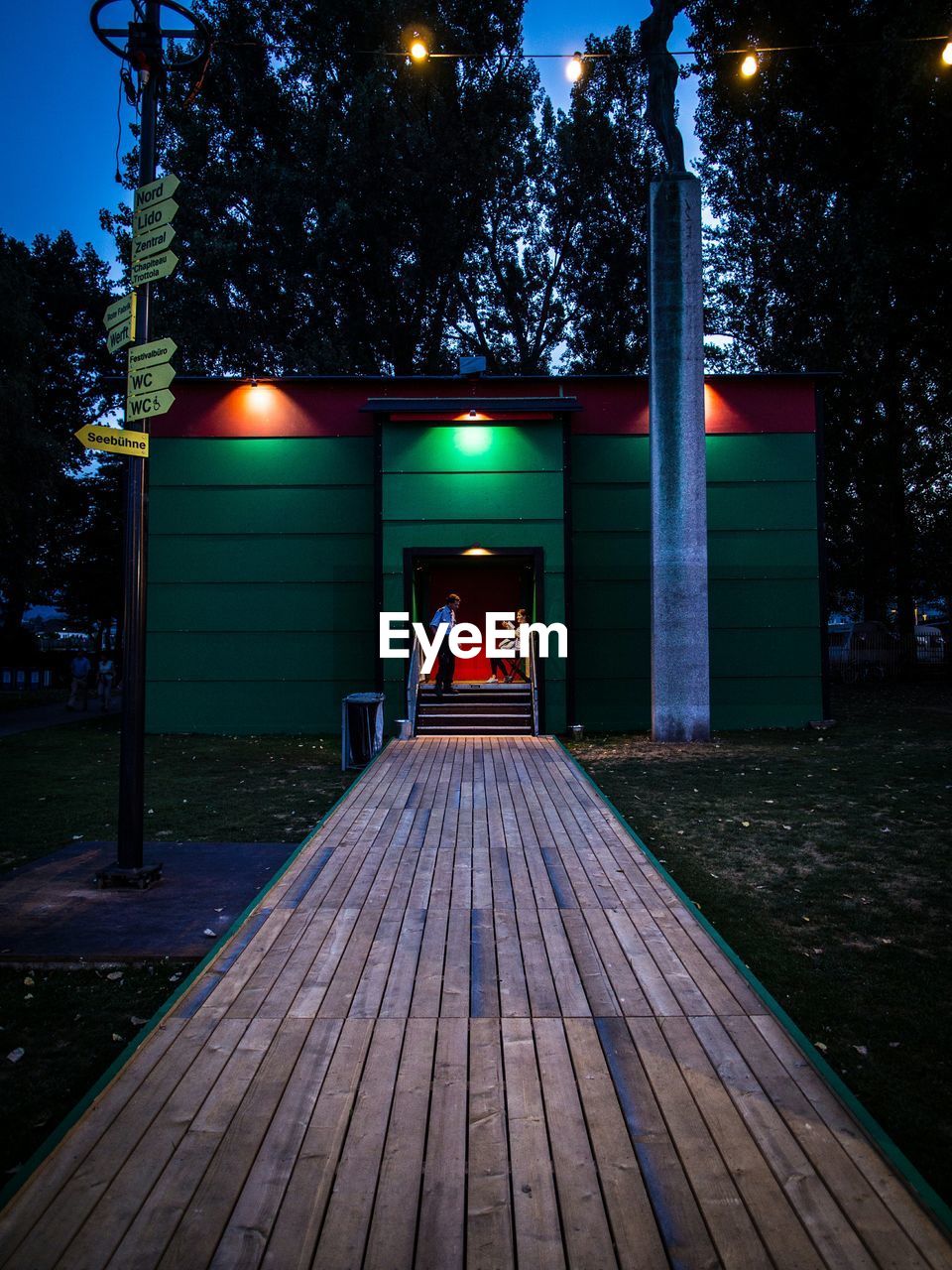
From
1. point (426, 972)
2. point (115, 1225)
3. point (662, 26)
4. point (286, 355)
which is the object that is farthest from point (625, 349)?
point (115, 1225)

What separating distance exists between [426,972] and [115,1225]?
1.80 metres

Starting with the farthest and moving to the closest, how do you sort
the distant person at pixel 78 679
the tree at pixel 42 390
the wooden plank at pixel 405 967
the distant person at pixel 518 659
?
the tree at pixel 42 390, the distant person at pixel 78 679, the distant person at pixel 518 659, the wooden plank at pixel 405 967

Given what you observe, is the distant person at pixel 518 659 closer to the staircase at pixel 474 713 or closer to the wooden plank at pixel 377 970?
the staircase at pixel 474 713

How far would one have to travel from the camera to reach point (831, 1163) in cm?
233

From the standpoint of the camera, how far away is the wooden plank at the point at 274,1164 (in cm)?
199

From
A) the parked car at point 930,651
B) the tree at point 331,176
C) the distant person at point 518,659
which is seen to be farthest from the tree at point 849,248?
the distant person at point 518,659

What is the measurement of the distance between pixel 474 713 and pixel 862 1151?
1103cm

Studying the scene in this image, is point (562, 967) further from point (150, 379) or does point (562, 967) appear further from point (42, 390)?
point (42, 390)

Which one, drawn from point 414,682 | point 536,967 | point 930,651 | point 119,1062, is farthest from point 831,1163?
point 930,651

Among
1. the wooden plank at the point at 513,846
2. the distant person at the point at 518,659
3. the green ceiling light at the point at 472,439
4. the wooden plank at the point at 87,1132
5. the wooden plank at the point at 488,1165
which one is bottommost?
the wooden plank at the point at 87,1132

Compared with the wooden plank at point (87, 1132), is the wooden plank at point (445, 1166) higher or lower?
higher

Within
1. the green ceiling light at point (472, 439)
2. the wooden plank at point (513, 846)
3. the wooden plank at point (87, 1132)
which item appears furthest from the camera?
the green ceiling light at point (472, 439)

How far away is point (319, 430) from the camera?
14727 mm

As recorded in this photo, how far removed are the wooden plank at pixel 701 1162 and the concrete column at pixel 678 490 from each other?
968 centimetres
